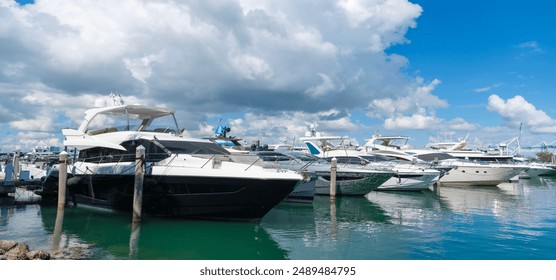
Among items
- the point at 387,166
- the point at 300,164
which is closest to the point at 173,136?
the point at 300,164

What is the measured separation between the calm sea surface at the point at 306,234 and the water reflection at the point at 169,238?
0.03 meters

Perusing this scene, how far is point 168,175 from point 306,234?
5.07m

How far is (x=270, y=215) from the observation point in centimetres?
1723

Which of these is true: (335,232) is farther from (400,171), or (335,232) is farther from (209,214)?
(400,171)

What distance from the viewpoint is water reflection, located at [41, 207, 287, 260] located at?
11070 mm

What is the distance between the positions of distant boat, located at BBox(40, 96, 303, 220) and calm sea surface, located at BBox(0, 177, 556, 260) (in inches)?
22.7

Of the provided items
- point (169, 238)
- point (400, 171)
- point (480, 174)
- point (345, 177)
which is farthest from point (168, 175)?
point (480, 174)

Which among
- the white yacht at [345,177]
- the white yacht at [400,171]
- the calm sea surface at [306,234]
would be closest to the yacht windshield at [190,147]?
the calm sea surface at [306,234]

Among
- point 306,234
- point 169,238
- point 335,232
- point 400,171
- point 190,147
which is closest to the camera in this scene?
point 169,238

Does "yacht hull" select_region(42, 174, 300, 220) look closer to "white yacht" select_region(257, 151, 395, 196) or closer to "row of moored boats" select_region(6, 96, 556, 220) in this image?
"row of moored boats" select_region(6, 96, 556, 220)

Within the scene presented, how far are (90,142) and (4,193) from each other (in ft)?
25.6

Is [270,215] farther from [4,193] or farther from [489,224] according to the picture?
[4,193]

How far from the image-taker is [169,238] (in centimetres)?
1256

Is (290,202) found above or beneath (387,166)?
beneath
